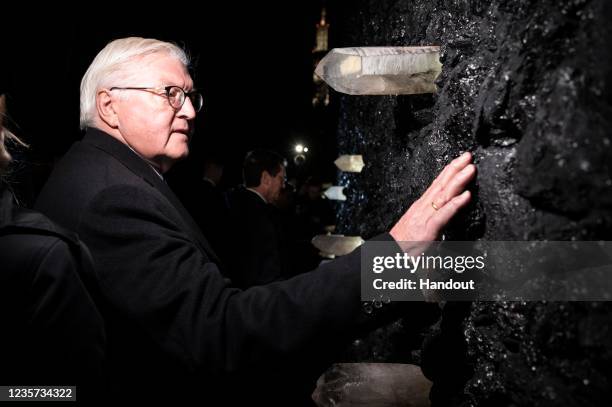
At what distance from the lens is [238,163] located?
23031 millimetres

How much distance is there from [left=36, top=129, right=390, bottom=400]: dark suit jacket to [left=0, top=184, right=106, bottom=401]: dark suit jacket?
0.13 meters

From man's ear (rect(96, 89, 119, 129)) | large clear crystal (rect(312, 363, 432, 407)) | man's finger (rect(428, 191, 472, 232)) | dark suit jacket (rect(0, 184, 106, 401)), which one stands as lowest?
large clear crystal (rect(312, 363, 432, 407))

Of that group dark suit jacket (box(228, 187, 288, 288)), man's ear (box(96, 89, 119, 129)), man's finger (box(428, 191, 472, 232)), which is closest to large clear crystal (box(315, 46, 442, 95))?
man's finger (box(428, 191, 472, 232))

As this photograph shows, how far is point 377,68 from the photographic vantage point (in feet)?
5.08

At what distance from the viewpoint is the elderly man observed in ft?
4.14

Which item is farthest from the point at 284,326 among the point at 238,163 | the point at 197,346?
the point at 238,163

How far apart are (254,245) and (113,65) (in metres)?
2.25

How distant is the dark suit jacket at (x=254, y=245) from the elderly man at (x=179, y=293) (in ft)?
7.06

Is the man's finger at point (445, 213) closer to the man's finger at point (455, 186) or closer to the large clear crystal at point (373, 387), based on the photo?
the man's finger at point (455, 186)

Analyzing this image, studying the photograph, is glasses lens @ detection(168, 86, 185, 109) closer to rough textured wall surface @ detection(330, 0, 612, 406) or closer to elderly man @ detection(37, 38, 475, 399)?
elderly man @ detection(37, 38, 475, 399)

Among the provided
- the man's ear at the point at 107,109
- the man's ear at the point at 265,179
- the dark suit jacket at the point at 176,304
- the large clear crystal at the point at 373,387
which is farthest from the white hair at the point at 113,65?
the man's ear at the point at 265,179

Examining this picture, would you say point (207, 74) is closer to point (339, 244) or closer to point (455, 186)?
point (339, 244)

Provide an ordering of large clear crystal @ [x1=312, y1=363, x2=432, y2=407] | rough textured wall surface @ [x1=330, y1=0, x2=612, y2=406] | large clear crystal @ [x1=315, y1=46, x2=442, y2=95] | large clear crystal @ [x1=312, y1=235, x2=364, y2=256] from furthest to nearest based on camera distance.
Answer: large clear crystal @ [x1=312, y1=235, x2=364, y2=256] → large clear crystal @ [x1=312, y1=363, x2=432, y2=407] → large clear crystal @ [x1=315, y1=46, x2=442, y2=95] → rough textured wall surface @ [x1=330, y1=0, x2=612, y2=406]

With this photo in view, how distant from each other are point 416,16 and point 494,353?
152 cm
